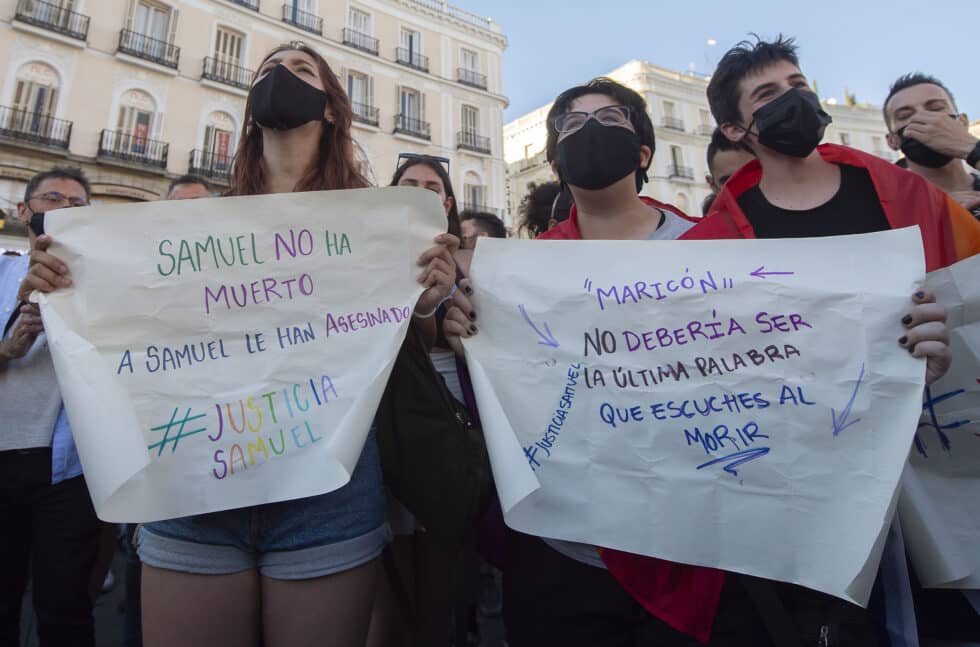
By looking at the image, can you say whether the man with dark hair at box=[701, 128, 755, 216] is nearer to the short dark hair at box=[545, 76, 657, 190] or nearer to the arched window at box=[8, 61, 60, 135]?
the short dark hair at box=[545, 76, 657, 190]

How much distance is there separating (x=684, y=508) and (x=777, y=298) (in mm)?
565

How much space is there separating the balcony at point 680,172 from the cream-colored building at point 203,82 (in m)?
9.77

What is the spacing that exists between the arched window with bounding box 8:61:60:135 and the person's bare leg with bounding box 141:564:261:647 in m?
16.4

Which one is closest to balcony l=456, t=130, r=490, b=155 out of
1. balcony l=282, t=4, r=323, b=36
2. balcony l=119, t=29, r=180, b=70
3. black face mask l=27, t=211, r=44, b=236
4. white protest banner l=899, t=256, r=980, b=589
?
balcony l=282, t=4, r=323, b=36

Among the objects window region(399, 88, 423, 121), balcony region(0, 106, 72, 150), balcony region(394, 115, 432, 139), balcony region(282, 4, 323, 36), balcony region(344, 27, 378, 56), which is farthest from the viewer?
window region(399, 88, 423, 121)

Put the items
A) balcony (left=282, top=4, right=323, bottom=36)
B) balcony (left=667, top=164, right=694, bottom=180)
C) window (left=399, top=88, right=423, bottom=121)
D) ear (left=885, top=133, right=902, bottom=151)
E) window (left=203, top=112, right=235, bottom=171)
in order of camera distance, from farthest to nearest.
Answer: balcony (left=667, top=164, right=694, bottom=180), window (left=399, top=88, right=423, bottom=121), balcony (left=282, top=4, right=323, bottom=36), window (left=203, top=112, right=235, bottom=171), ear (left=885, top=133, right=902, bottom=151)

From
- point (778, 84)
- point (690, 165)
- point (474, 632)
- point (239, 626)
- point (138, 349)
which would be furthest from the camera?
point (690, 165)

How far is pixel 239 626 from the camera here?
1193mm

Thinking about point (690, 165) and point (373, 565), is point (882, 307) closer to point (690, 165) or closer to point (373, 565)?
point (373, 565)

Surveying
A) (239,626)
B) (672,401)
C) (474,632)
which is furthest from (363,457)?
(474,632)

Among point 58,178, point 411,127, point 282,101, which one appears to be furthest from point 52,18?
point 282,101

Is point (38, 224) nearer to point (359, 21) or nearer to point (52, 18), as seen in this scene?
point (52, 18)

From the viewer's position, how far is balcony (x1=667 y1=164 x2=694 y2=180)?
25.8 m

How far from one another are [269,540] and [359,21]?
21.8 m
